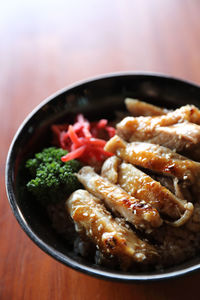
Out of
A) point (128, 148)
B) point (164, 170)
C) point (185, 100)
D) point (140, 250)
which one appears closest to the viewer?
point (140, 250)

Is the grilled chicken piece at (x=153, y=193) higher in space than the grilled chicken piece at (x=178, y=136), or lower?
lower

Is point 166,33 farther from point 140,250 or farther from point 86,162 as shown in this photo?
point 140,250

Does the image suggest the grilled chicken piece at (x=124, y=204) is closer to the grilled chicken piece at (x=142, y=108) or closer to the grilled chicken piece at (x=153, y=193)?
the grilled chicken piece at (x=153, y=193)

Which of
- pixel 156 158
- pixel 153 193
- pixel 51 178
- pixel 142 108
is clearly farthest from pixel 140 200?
pixel 142 108

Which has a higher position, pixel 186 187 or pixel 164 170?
pixel 164 170

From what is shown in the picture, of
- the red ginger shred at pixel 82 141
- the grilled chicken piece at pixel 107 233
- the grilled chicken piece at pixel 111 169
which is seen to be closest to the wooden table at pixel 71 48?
the grilled chicken piece at pixel 107 233

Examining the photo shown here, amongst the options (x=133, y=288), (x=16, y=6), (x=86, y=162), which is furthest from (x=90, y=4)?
(x=133, y=288)
